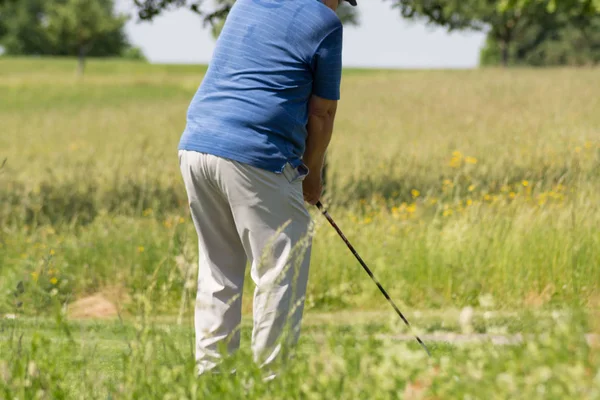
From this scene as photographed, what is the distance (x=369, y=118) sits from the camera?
22.3 m

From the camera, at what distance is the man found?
13.4 ft

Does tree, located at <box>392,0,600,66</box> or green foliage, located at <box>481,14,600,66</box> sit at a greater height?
tree, located at <box>392,0,600,66</box>

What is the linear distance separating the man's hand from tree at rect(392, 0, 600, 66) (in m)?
6.17

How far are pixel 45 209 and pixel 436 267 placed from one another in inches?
258

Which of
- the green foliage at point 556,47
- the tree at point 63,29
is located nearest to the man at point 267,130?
the tree at point 63,29

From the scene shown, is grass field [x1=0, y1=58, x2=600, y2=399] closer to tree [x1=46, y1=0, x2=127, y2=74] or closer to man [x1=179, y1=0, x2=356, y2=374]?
man [x1=179, y1=0, x2=356, y2=374]

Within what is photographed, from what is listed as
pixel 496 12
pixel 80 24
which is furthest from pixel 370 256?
pixel 80 24

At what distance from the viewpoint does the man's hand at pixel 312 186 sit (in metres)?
4.45

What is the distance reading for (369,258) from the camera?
8.06 meters

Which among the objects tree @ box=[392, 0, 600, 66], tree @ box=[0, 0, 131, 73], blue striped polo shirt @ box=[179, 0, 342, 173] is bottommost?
tree @ box=[0, 0, 131, 73]

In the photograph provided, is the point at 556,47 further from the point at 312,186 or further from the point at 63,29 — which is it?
the point at 312,186

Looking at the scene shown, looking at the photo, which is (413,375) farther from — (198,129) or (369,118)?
(369,118)

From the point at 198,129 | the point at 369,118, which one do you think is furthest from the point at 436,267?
the point at 369,118

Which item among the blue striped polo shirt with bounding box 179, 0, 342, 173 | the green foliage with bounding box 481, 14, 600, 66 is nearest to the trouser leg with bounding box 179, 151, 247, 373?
the blue striped polo shirt with bounding box 179, 0, 342, 173
